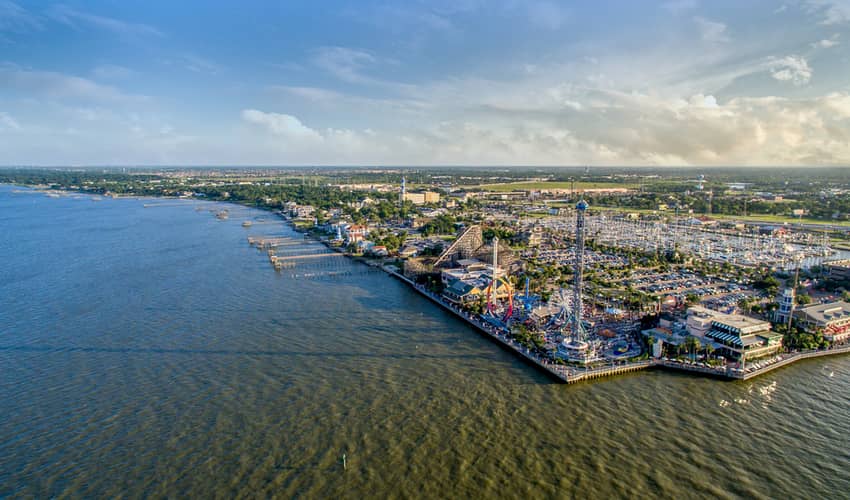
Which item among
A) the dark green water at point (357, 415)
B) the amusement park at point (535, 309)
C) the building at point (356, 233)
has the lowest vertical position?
the dark green water at point (357, 415)

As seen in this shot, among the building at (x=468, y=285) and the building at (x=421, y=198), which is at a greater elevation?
the building at (x=421, y=198)

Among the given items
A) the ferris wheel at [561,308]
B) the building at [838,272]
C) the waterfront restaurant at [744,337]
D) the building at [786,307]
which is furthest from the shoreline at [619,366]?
the building at [838,272]

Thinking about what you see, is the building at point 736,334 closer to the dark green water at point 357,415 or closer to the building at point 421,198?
the dark green water at point 357,415

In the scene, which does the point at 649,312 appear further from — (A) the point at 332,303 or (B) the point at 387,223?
(B) the point at 387,223

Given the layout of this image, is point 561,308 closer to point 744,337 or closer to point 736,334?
point 736,334

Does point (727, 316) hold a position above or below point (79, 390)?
above

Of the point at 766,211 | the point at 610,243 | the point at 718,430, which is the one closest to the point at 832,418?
the point at 718,430

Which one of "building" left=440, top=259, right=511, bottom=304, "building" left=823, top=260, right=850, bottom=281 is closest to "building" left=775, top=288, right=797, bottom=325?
"building" left=823, top=260, right=850, bottom=281
